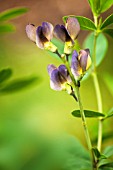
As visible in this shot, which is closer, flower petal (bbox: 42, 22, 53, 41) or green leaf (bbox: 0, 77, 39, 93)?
flower petal (bbox: 42, 22, 53, 41)

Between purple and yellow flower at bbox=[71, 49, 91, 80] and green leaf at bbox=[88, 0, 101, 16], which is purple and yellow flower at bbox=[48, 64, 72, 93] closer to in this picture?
purple and yellow flower at bbox=[71, 49, 91, 80]

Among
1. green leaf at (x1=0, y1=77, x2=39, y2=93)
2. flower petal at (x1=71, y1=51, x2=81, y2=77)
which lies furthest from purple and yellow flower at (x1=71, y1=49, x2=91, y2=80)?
green leaf at (x1=0, y1=77, x2=39, y2=93)

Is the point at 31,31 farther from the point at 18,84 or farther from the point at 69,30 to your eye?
the point at 18,84

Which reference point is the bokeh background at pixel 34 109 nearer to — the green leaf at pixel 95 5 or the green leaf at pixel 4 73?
the green leaf at pixel 4 73

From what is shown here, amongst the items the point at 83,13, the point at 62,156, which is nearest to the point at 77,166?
the point at 62,156

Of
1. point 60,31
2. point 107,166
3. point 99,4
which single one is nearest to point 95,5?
point 99,4

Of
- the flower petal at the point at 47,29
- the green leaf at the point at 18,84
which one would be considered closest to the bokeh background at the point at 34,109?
the green leaf at the point at 18,84

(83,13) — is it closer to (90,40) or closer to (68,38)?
(90,40)
